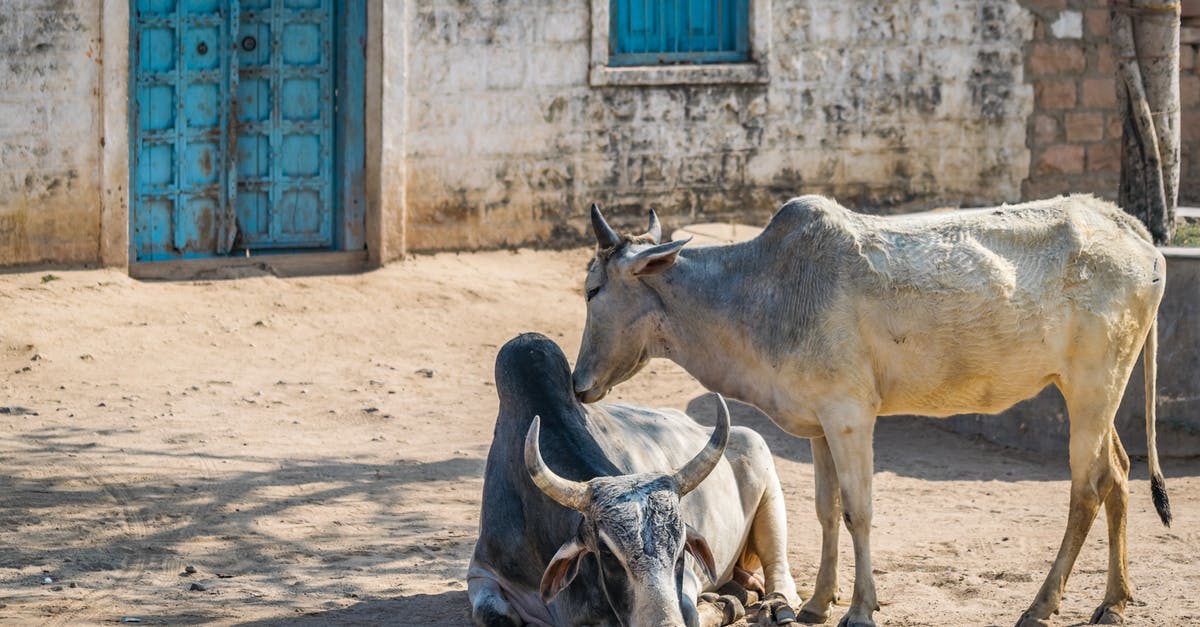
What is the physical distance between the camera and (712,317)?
20.7 ft

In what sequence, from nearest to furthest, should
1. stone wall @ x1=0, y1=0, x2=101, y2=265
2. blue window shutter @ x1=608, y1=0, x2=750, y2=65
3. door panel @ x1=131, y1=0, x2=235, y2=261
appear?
stone wall @ x1=0, y1=0, x2=101, y2=265 < door panel @ x1=131, y1=0, x2=235, y2=261 < blue window shutter @ x1=608, y1=0, x2=750, y2=65

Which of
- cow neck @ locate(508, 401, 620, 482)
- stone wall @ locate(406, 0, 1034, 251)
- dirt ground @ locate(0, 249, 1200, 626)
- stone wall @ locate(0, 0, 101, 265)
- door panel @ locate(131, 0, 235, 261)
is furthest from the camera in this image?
stone wall @ locate(406, 0, 1034, 251)

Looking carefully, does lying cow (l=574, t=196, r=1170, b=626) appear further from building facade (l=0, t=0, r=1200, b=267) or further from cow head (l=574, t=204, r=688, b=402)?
building facade (l=0, t=0, r=1200, b=267)

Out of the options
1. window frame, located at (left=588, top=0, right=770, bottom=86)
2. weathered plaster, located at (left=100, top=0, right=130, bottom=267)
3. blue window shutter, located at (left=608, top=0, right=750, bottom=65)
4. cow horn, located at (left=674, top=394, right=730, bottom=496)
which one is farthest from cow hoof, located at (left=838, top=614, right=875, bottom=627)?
blue window shutter, located at (left=608, top=0, right=750, bottom=65)

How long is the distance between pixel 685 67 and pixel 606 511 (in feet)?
27.9

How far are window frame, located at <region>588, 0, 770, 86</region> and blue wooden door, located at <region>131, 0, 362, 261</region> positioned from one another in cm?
200

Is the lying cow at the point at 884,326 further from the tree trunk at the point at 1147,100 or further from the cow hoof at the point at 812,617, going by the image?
the tree trunk at the point at 1147,100

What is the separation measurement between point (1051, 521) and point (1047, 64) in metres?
6.94

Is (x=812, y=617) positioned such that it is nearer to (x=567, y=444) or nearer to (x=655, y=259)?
(x=567, y=444)

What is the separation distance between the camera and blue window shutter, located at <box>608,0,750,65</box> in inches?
520

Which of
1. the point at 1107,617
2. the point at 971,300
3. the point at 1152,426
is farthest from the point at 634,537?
the point at 1152,426

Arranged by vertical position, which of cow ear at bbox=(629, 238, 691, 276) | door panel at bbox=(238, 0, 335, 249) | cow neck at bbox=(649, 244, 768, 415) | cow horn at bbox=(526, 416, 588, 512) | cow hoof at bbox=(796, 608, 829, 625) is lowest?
cow hoof at bbox=(796, 608, 829, 625)

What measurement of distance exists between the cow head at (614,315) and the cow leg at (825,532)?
0.81 m

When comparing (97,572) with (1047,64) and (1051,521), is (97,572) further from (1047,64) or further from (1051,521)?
(1047,64)
